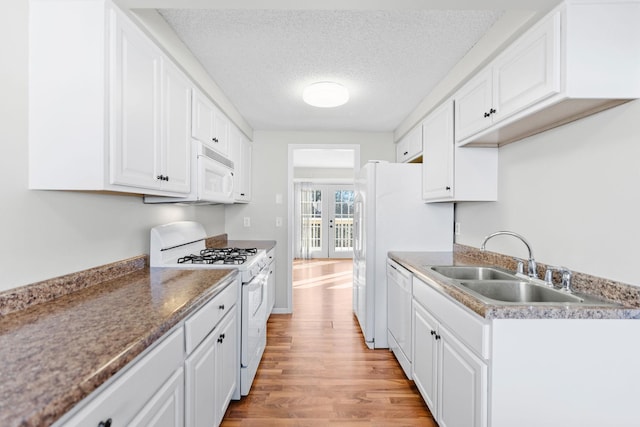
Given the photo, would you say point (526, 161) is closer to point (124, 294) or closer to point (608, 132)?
point (608, 132)

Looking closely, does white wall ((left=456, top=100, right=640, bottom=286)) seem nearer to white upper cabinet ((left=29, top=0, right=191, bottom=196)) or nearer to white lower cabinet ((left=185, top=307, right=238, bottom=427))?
white lower cabinet ((left=185, top=307, right=238, bottom=427))

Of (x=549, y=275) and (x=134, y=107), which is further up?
(x=134, y=107)

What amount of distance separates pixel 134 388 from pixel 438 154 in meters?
2.30

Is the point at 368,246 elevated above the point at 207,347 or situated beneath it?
elevated above

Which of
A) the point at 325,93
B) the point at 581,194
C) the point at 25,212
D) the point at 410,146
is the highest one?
the point at 325,93

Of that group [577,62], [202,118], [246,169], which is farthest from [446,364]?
[246,169]

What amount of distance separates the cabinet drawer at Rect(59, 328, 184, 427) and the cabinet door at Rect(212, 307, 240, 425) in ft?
1.55

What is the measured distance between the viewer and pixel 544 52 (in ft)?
4.25

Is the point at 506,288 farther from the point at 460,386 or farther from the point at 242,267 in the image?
the point at 242,267

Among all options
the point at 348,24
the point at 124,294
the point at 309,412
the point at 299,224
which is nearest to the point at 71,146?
the point at 124,294

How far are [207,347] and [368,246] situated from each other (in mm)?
1658

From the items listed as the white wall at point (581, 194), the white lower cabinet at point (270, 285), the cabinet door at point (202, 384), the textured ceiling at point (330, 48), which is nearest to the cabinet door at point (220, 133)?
the textured ceiling at point (330, 48)

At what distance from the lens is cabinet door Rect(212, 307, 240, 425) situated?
160cm

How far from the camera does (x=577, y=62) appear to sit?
1196mm
